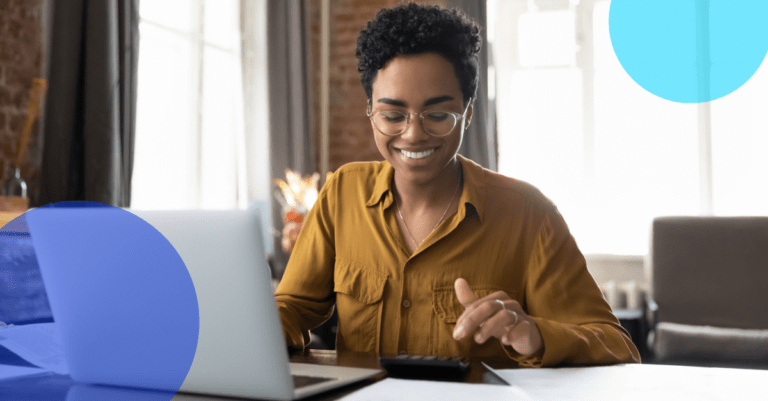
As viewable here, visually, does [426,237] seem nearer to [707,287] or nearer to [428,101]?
[428,101]

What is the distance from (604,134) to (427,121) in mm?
2893

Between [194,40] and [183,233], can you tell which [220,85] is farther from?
[183,233]

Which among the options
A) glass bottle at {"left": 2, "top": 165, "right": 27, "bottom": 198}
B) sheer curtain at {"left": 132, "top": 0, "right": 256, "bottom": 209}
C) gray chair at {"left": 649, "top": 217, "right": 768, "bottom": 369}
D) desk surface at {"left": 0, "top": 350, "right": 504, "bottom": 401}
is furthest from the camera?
sheer curtain at {"left": 132, "top": 0, "right": 256, "bottom": 209}

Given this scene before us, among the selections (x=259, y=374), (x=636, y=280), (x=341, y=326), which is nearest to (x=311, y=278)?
(x=341, y=326)

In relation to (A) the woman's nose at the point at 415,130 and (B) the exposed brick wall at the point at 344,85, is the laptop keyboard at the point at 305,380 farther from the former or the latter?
(B) the exposed brick wall at the point at 344,85

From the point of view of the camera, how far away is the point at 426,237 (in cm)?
129

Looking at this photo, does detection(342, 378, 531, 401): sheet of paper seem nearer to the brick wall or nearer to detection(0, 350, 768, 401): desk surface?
detection(0, 350, 768, 401): desk surface

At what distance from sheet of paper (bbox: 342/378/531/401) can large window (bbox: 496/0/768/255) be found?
3.03 metres

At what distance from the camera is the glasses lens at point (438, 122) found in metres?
1.21

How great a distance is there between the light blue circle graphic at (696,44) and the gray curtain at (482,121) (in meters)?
0.89

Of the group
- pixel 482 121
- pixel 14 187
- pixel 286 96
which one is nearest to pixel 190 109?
pixel 286 96

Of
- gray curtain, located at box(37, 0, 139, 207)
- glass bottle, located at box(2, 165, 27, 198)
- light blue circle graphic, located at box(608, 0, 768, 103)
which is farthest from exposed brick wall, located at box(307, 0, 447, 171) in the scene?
glass bottle, located at box(2, 165, 27, 198)

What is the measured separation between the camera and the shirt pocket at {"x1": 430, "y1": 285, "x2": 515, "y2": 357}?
1.21 m

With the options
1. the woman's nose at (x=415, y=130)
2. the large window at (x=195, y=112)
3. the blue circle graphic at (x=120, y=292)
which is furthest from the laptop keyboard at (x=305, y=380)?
the large window at (x=195, y=112)
